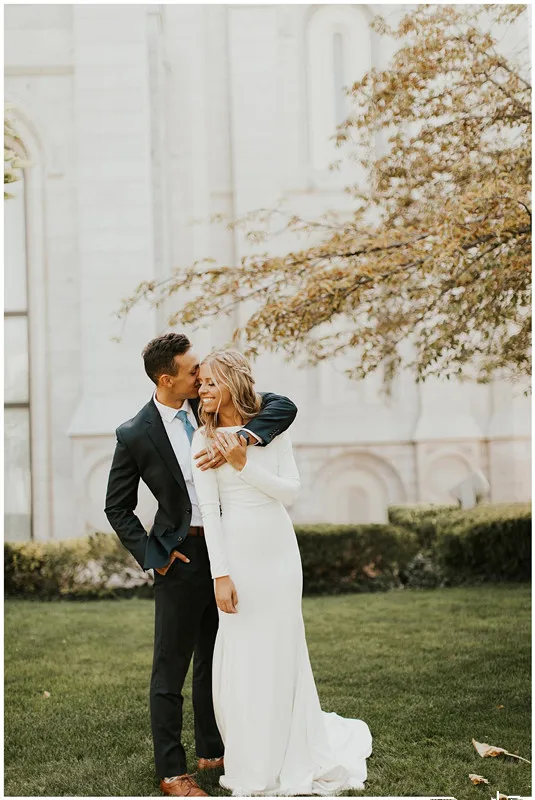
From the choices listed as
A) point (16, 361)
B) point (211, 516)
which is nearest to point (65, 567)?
point (16, 361)

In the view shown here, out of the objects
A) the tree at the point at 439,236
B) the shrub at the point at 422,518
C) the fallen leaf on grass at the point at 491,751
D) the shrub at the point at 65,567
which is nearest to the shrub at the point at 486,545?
the shrub at the point at 422,518

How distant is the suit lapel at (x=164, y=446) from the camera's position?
152 inches

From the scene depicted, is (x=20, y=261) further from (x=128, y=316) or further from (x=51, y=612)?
(x=51, y=612)

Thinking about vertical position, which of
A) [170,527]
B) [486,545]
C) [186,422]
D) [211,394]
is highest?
[211,394]

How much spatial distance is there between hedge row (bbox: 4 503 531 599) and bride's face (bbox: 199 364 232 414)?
5.51 metres

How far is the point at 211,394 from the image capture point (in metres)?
3.71

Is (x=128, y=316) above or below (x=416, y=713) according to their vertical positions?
above

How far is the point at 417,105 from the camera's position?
610 centimetres

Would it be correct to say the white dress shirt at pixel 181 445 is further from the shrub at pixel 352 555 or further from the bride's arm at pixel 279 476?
the shrub at pixel 352 555

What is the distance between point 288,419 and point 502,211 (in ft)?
7.50

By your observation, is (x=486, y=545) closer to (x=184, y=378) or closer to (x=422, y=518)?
(x=422, y=518)

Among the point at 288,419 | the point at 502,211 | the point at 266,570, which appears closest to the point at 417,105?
the point at 502,211

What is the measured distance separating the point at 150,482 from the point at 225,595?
0.67 metres

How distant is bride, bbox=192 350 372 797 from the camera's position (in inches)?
144
